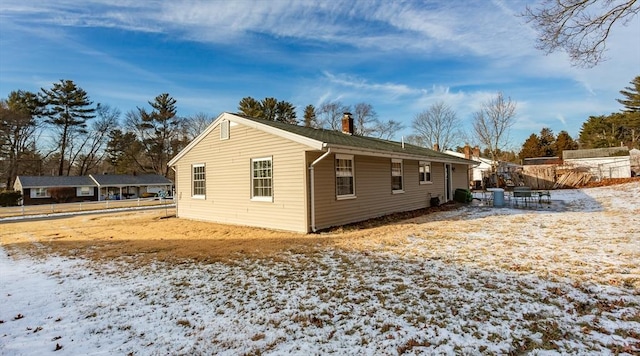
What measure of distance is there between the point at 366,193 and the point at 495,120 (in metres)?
29.9

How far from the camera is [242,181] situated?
11484mm

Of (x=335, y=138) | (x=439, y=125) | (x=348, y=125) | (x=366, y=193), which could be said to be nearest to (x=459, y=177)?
(x=348, y=125)

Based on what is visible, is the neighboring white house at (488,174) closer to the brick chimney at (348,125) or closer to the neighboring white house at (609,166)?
the neighboring white house at (609,166)

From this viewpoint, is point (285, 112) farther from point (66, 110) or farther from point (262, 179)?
point (262, 179)

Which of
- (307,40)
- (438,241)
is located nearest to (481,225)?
(438,241)

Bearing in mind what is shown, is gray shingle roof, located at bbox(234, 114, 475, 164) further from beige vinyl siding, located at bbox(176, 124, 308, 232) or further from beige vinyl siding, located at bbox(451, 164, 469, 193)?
beige vinyl siding, located at bbox(451, 164, 469, 193)

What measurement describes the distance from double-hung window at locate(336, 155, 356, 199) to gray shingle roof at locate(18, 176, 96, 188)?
4113cm

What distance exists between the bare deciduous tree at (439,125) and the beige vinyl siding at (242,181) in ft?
119

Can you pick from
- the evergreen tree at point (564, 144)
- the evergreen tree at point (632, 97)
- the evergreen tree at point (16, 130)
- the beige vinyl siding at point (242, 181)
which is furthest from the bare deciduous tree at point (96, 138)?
the evergreen tree at point (632, 97)

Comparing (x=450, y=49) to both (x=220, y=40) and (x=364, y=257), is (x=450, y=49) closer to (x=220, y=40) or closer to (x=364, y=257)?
(x=220, y=40)

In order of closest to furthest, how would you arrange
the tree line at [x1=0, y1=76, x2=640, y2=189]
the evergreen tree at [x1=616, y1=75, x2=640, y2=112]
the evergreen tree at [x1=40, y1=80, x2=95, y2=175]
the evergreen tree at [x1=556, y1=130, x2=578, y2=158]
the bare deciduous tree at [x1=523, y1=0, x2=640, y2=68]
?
the bare deciduous tree at [x1=523, y1=0, x2=640, y2=68]
the tree line at [x1=0, y1=76, x2=640, y2=189]
the evergreen tree at [x1=40, y1=80, x2=95, y2=175]
the evergreen tree at [x1=616, y1=75, x2=640, y2=112]
the evergreen tree at [x1=556, y1=130, x2=578, y2=158]

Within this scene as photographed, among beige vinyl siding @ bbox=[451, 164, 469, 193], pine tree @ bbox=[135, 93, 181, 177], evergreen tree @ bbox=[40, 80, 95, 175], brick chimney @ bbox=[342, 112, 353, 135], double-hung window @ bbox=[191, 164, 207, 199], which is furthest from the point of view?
pine tree @ bbox=[135, 93, 181, 177]

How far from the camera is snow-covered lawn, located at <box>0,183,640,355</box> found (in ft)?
10.7

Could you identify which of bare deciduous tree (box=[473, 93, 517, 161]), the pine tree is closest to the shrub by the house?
the pine tree
